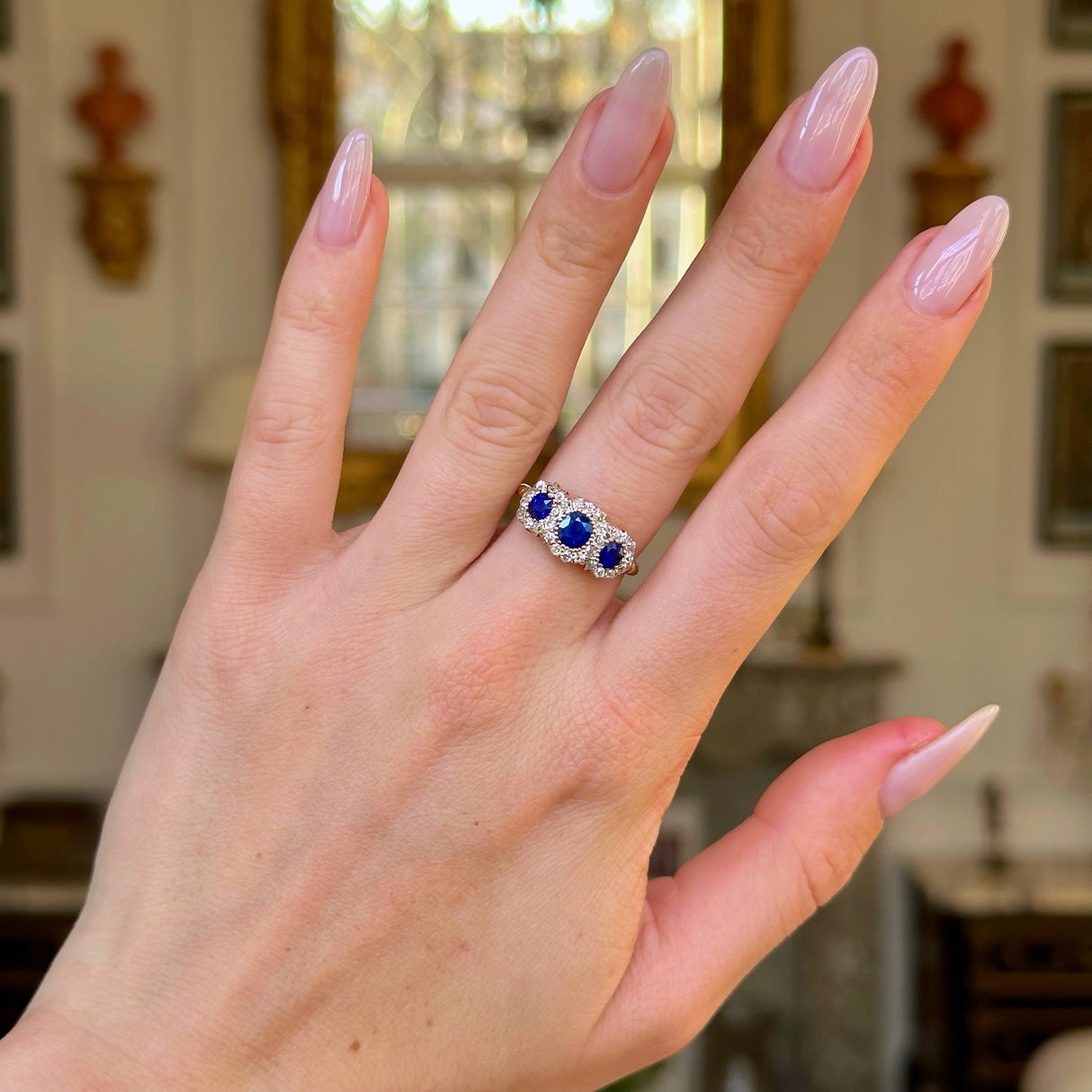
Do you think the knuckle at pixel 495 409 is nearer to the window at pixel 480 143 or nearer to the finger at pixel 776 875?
the finger at pixel 776 875

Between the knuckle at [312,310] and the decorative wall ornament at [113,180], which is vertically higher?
the decorative wall ornament at [113,180]

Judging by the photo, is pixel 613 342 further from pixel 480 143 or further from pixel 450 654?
pixel 450 654

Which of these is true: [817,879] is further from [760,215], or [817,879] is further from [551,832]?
[760,215]

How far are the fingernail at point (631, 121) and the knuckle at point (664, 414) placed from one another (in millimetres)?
110

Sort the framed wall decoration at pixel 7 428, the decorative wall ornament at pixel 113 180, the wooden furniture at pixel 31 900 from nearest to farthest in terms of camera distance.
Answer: the wooden furniture at pixel 31 900 → the decorative wall ornament at pixel 113 180 → the framed wall decoration at pixel 7 428

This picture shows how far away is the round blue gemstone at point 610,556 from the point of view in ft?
1.88

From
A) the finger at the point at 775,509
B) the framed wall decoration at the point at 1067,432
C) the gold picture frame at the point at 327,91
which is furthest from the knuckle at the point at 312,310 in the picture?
the framed wall decoration at the point at 1067,432

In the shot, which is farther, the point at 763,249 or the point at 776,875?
the point at 776,875

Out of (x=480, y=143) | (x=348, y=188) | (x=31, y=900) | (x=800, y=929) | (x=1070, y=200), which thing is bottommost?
(x=800, y=929)

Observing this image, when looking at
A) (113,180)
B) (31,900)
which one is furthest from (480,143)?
(31,900)

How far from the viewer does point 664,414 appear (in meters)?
0.59

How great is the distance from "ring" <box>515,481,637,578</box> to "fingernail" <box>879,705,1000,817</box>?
0.75ft

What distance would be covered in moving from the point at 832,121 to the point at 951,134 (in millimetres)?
2668

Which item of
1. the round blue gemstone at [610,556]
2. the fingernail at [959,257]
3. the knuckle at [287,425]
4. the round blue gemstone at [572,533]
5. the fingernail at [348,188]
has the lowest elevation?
the round blue gemstone at [610,556]
